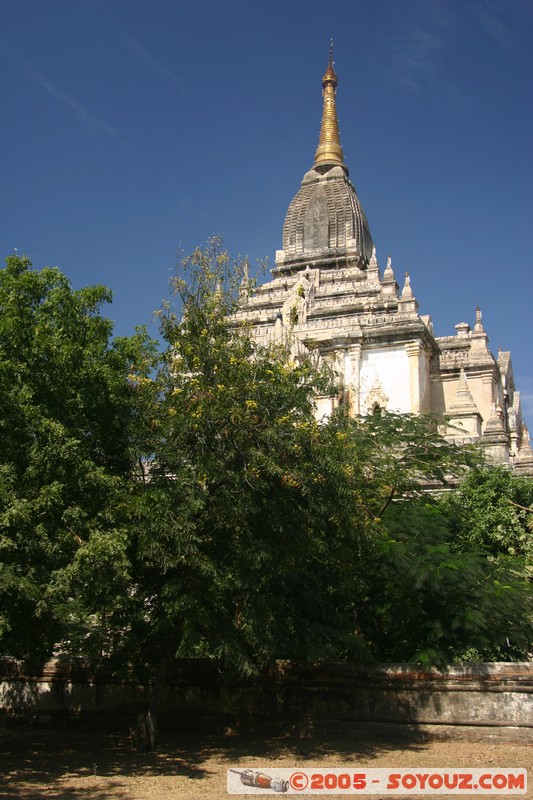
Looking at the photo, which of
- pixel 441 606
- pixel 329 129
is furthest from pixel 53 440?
pixel 329 129

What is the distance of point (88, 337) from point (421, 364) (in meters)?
24.6

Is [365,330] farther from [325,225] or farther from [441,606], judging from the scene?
[441,606]

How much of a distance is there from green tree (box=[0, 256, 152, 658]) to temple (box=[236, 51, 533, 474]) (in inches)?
674

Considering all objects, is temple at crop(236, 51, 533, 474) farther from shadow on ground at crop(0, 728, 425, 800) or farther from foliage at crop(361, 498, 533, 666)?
shadow on ground at crop(0, 728, 425, 800)

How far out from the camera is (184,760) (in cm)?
1336

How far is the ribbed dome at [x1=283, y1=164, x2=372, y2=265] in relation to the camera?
46128 millimetres

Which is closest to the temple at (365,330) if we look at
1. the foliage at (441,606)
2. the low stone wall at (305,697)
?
the foliage at (441,606)

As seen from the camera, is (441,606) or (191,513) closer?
(191,513)

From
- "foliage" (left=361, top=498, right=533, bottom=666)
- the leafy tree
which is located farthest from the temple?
"foliage" (left=361, top=498, right=533, bottom=666)

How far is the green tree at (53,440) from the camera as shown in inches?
484

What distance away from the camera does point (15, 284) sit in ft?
46.8

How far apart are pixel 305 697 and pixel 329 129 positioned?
144 feet

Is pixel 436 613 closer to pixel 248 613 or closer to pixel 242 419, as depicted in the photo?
pixel 248 613

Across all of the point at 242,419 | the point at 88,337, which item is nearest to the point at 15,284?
the point at 88,337
